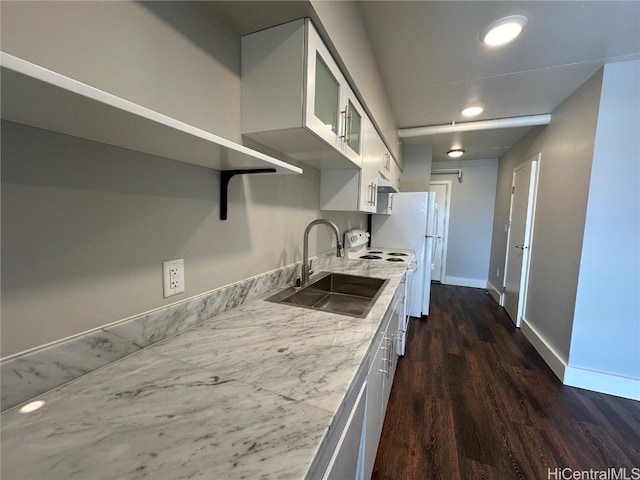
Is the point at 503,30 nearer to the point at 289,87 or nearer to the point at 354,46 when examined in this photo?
the point at 354,46

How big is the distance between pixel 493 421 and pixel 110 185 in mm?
2365

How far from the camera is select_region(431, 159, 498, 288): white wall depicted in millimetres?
4949

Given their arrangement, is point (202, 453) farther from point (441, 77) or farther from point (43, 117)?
point (441, 77)

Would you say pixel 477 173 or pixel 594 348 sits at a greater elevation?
pixel 477 173

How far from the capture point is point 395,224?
3.53 m

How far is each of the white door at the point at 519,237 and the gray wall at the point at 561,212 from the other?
0.13 m

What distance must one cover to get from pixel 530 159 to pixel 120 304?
4.21m

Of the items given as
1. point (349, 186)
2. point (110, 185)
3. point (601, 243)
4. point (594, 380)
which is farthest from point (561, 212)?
point (110, 185)

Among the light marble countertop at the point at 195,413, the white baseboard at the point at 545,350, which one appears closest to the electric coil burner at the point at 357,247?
the white baseboard at the point at 545,350

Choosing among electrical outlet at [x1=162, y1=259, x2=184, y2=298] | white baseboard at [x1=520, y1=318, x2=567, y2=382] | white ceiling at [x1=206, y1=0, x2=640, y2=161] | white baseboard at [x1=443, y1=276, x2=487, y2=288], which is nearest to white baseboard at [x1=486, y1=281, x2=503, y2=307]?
white baseboard at [x1=443, y1=276, x2=487, y2=288]

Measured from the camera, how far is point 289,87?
1.03 m

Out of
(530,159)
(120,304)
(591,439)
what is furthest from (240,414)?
(530,159)

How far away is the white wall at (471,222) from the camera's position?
16.2 ft

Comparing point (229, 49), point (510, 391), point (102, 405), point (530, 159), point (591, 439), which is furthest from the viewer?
point (530, 159)
